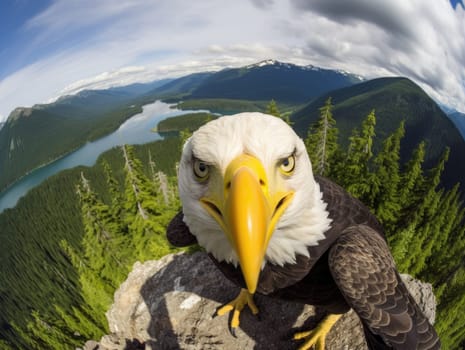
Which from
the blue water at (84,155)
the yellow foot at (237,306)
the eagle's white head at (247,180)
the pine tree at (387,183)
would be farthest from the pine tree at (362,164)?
the blue water at (84,155)

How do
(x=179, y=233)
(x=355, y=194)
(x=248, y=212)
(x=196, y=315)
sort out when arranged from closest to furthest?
(x=248, y=212), (x=179, y=233), (x=196, y=315), (x=355, y=194)

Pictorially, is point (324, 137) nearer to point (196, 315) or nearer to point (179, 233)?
point (196, 315)

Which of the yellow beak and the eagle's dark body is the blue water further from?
the yellow beak

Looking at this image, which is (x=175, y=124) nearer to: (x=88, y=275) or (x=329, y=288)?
(x=88, y=275)

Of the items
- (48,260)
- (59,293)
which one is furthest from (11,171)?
(59,293)

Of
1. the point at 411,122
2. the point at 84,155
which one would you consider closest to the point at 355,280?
the point at 84,155

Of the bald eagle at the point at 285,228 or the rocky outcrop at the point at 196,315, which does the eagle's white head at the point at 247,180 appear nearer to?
the bald eagle at the point at 285,228
